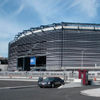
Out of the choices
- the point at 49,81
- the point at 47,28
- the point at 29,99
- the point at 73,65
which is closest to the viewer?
the point at 29,99

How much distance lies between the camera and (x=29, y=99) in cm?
1390

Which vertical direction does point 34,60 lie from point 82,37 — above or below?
below

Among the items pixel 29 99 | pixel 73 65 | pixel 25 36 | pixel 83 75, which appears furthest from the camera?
pixel 25 36

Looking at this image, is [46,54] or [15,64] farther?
[15,64]

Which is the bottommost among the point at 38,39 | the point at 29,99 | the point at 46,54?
the point at 29,99

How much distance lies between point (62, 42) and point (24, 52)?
2904 centimetres

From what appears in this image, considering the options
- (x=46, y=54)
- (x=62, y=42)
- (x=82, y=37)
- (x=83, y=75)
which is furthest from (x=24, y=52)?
(x=83, y=75)

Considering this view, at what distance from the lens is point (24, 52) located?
5428 inches

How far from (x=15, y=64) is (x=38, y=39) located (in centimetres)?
2676

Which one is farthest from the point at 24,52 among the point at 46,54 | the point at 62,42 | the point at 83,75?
the point at 83,75

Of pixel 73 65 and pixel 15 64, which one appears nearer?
pixel 73 65

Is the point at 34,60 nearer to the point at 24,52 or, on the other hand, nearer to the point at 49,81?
the point at 24,52

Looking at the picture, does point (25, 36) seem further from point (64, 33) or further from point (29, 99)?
point (29, 99)

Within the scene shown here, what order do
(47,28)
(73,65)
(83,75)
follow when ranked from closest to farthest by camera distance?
(83,75), (73,65), (47,28)
